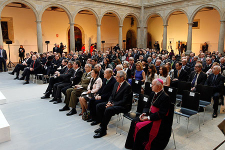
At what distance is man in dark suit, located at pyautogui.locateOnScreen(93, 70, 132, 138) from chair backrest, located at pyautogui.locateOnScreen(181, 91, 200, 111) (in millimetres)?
1232

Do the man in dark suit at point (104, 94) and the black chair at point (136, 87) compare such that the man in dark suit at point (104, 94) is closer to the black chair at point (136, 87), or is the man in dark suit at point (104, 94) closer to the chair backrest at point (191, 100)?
the black chair at point (136, 87)

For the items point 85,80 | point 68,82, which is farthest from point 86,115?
point 68,82

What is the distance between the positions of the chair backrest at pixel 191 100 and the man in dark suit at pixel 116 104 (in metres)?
1.23

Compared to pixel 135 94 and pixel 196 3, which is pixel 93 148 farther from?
pixel 196 3

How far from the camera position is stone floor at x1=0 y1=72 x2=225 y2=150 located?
349 centimetres

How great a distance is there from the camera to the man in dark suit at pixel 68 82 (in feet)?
19.0

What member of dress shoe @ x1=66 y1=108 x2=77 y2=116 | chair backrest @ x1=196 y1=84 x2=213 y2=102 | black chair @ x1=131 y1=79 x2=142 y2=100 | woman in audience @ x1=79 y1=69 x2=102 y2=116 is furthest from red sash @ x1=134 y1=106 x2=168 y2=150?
dress shoe @ x1=66 y1=108 x2=77 y2=116

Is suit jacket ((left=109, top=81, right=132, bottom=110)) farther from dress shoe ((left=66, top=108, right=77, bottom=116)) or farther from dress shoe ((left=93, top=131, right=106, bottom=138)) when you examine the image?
dress shoe ((left=66, top=108, right=77, bottom=116))

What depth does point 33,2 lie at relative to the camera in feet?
41.8

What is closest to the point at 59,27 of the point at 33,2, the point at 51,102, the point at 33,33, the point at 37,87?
the point at 33,33

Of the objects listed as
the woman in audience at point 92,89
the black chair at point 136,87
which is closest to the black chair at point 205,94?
the black chair at point 136,87

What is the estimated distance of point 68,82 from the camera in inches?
244

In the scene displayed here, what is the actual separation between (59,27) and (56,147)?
15.9 m

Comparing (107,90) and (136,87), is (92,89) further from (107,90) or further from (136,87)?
(136,87)
